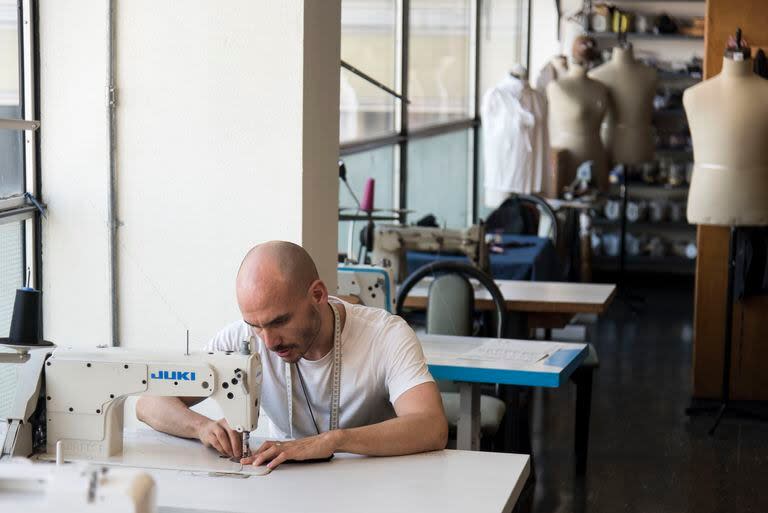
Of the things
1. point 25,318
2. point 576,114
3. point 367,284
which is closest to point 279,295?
point 25,318

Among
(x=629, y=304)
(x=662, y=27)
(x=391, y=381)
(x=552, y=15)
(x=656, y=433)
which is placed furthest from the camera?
(x=552, y=15)

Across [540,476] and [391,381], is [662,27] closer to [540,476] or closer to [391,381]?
[540,476]

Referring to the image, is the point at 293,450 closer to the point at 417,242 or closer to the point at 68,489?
the point at 68,489

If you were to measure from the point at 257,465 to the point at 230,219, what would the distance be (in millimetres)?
999

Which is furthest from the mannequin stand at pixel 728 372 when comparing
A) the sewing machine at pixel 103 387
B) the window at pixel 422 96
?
the sewing machine at pixel 103 387

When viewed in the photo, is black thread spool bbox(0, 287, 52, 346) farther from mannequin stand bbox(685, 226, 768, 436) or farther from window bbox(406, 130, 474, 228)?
window bbox(406, 130, 474, 228)

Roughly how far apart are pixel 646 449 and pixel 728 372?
702 mm

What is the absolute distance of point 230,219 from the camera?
10.8ft

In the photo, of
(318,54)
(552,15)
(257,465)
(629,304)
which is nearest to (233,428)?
(257,465)

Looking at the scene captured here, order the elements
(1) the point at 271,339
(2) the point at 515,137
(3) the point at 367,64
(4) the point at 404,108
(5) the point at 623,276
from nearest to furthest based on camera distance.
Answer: (1) the point at 271,339 < (3) the point at 367,64 < (4) the point at 404,108 < (2) the point at 515,137 < (5) the point at 623,276

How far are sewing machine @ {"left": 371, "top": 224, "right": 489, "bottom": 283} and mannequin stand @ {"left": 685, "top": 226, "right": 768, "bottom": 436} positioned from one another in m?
1.19

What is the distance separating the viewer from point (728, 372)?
5660 millimetres

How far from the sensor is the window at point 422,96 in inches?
252

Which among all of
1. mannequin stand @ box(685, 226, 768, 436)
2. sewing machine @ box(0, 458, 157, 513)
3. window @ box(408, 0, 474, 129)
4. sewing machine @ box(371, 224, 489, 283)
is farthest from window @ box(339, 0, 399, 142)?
sewing machine @ box(0, 458, 157, 513)
